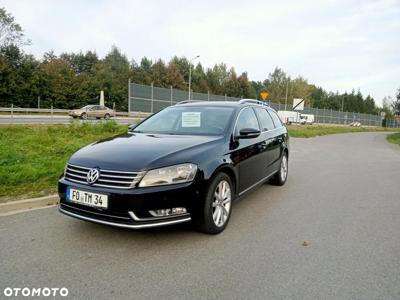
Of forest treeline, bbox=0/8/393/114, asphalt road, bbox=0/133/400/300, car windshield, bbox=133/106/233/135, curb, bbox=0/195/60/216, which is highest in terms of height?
forest treeline, bbox=0/8/393/114

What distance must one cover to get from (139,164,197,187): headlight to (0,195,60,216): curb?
7.47ft

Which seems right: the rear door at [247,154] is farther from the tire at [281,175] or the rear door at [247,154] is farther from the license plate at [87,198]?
the license plate at [87,198]

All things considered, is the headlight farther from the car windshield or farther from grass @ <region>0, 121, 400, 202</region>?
grass @ <region>0, 121, 400, 202</region>

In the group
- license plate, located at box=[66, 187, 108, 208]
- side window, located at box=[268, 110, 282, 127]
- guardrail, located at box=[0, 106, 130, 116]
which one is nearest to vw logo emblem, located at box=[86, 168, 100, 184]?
license plate, located at box=[66, 187, 108, 208]

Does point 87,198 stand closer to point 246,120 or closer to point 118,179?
point 118,179

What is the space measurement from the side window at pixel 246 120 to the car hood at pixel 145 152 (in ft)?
1.92

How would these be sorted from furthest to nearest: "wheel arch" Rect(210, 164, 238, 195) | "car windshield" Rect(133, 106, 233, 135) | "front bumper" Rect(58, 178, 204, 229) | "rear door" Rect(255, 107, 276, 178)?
"rear door" Rect(255, 107, 276, 178) < "car windshield" Rect(133, 106, 233, 135) < "wheel arch" Rect(210, 164, 238, 195) < "front bumper" Rect(58, 178, 204, 229)

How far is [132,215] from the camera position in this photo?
316 cm

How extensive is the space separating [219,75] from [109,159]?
79.5 meters

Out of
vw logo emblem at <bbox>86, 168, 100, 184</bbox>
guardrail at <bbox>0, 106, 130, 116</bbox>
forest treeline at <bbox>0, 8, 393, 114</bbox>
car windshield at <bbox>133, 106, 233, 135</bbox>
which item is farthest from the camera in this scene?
forest treeline at <bbox>0, 8, 393, 114</bbox>

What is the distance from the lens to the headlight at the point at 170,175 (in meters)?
3.21

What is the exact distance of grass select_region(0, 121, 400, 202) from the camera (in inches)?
203

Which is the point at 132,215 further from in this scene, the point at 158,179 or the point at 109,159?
the point at 109,159

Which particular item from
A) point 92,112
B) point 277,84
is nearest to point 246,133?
point 92,112
